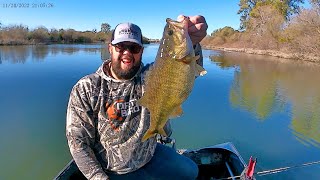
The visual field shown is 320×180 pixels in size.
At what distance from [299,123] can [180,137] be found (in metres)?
3.52

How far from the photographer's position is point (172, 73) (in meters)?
1.82

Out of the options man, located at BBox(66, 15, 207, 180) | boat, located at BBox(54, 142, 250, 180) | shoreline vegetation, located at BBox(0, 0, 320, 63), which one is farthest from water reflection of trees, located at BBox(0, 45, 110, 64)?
man, located at BBox(66, 15, 207, 180)

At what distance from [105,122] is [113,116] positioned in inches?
3.7

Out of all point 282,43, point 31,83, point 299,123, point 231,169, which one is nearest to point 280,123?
point 299,123

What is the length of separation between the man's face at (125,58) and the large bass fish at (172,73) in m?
0.72

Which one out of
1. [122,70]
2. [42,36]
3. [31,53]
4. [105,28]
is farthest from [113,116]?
[105,28]

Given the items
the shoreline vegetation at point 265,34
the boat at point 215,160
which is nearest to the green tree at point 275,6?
the shoreline vegetation at point 265,34

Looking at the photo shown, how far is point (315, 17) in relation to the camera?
1135 inches

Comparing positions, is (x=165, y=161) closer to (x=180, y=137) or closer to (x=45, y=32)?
(x=180, y=137)

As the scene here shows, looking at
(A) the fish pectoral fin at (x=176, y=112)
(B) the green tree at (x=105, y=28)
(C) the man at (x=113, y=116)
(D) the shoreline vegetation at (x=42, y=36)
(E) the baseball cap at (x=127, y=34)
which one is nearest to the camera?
(A) the fish pectoral fin at (x=176, y=112)

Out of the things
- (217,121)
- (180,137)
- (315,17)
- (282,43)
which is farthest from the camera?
(282,43)

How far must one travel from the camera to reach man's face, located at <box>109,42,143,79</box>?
8.55ft

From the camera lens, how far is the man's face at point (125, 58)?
2.61 m

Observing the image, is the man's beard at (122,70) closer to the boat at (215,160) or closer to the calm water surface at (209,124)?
the boat at (215,160)
